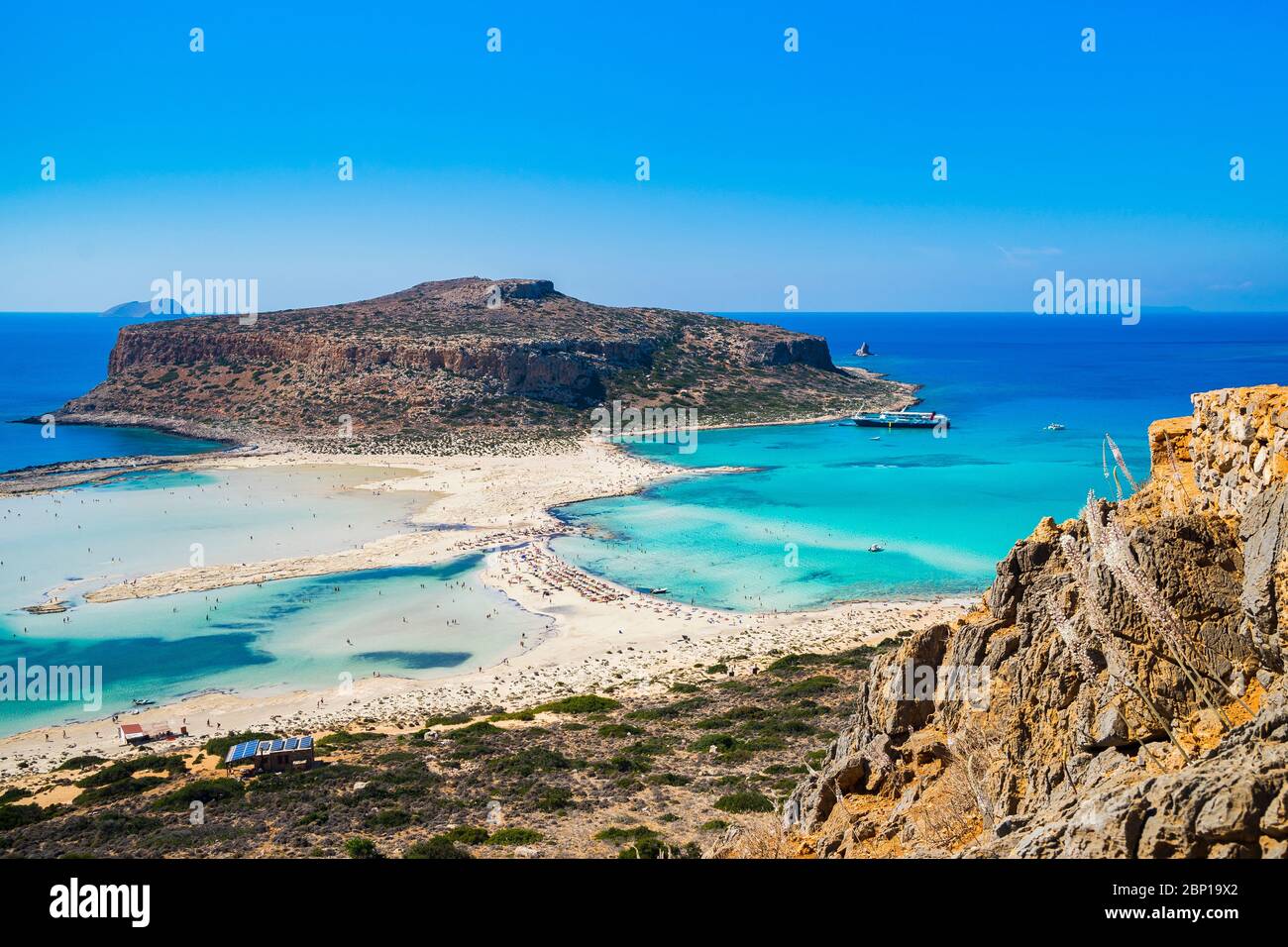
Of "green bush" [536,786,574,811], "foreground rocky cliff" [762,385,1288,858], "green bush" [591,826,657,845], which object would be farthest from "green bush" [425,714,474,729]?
"foreground rocky cliff" [762,385,1288,858]

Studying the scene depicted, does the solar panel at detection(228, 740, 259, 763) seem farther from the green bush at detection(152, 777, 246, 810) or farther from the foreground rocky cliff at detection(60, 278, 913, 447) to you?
the foreground rocky cliff at detection(60, 278, 913, 447)

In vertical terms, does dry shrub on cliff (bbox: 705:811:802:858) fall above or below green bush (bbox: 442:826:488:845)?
above

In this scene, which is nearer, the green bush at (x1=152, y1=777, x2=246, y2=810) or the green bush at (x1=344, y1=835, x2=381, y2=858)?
the green bush at (x1=344, y1=835, x2=381, y2=858)

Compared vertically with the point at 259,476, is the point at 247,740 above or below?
below

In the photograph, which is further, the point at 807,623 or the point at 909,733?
the point at 807,623

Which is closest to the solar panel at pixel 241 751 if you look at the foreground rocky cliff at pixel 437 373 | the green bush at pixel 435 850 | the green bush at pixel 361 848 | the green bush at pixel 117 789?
the green bush at pixel 117 789
